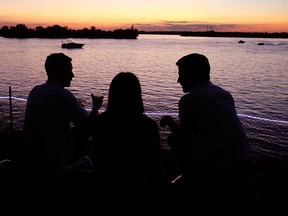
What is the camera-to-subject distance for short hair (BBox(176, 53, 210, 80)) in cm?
295

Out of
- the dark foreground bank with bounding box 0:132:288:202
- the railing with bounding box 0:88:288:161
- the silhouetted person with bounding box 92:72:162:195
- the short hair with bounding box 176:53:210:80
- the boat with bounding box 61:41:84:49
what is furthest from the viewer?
the boat with bounding box 61:41:84:49

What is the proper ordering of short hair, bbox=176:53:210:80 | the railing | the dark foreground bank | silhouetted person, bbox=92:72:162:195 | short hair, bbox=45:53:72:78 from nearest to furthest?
1. silhouetted person, bbox=92:72:162:195
2. short hair, bbox=176:53:210:80
3. the dark foreground bank
4. short hair, bbox=45:53:72:78
5. the railing

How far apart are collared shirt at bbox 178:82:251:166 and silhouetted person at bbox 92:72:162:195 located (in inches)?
19.4

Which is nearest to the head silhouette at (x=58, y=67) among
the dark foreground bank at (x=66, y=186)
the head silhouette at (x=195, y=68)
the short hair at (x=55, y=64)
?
the short hair at (x=55, y=64)

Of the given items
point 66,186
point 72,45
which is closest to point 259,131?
point 66,186

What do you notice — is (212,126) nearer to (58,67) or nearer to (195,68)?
(195,68)

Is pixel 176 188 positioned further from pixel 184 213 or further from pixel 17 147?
pixel 17 147

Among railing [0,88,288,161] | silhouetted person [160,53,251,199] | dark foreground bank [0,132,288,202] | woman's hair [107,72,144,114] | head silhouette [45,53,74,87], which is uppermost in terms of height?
head silhouette [45,53,74,87]

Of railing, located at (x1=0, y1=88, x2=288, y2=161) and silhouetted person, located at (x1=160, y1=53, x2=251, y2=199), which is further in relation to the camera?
railing, located at (x1=0, y1=88, x2=288, y2=161)

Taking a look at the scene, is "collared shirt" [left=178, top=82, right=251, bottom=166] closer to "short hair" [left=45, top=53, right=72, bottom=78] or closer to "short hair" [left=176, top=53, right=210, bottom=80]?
"short hair" [left=176, top=53, right=210, bottom=80]

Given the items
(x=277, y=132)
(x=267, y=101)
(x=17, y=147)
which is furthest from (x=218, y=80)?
(x=17, y=147)

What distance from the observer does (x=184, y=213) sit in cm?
332

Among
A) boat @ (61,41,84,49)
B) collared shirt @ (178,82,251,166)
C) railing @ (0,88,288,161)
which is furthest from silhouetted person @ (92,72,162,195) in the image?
boat @ (61,41,84,49)

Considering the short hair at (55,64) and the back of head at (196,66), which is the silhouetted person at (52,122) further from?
the back of head at (196,66)
